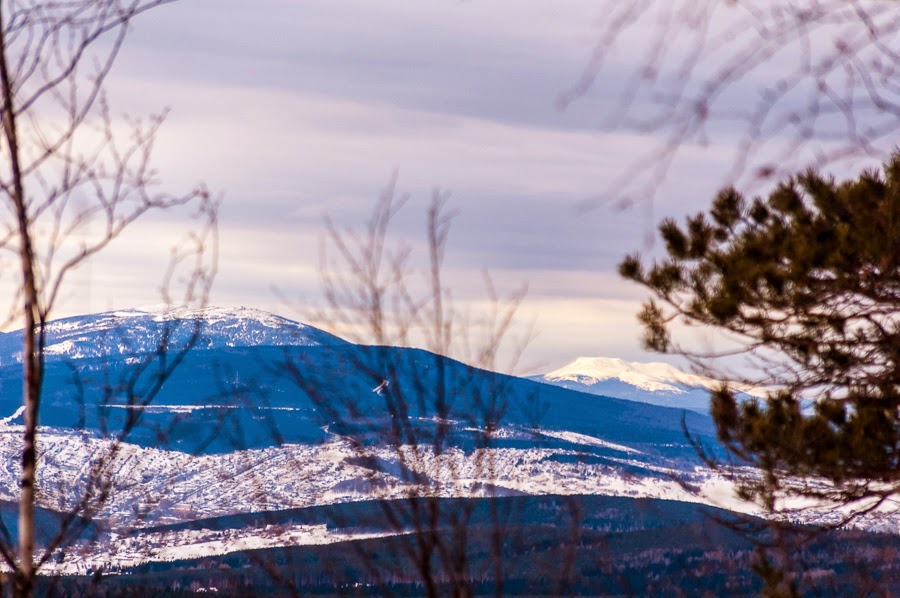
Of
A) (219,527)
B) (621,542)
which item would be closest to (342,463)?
(621,542)

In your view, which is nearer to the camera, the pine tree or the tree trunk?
the tree trunk

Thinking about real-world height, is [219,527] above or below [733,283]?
below

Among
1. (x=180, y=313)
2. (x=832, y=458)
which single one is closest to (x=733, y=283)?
(x=832, y=458)

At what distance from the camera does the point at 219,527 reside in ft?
454

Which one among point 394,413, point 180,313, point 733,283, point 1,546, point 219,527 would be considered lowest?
point 219,527

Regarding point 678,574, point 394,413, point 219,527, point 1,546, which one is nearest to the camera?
point 1,546

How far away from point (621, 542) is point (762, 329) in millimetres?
95277

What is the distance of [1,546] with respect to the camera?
424cm

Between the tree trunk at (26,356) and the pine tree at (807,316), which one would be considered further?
the pine tree at (807,316)

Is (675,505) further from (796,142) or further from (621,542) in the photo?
(796,142)

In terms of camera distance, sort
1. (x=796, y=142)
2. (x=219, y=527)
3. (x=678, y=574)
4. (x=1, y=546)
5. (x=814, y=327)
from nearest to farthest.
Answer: (x=796, y=142) → (x=1, y=546) → (x=814, y=327) → (x=678, y=574) → (x=219, y=527)

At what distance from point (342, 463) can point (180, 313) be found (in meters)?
1.69

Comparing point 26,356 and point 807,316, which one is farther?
point 807,316

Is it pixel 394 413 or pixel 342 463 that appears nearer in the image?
pixel 394 413
